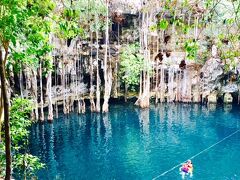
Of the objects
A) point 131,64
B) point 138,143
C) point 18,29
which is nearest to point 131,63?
point 131,64

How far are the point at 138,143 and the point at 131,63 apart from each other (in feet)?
35.0

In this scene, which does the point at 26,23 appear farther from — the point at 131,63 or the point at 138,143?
the point at 131,63

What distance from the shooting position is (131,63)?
29281mm

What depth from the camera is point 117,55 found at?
3067cm

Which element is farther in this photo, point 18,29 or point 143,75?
point 143,75

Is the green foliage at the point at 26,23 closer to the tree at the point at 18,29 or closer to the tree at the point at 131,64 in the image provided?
the tree at the point at 18,29

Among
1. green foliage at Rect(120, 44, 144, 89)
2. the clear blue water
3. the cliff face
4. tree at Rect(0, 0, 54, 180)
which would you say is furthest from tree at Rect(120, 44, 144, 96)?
tree at Rect(0, 0, 54, 180)

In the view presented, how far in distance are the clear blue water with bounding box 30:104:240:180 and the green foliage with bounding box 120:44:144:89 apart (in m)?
2.74

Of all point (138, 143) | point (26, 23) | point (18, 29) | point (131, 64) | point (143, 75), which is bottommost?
point (138, 143)

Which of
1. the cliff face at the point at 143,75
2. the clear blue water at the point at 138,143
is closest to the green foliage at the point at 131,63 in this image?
the cliff face at the point at 143,75

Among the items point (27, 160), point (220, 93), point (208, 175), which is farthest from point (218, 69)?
point (27, 160)

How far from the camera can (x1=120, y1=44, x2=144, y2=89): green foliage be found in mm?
29203

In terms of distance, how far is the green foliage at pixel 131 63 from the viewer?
2920 centimetres

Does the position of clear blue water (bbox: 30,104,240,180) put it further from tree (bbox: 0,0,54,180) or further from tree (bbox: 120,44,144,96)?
tree (bbox: 0,0,54,180)
